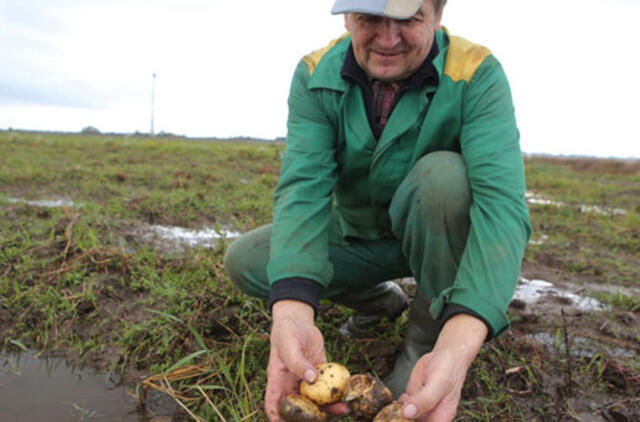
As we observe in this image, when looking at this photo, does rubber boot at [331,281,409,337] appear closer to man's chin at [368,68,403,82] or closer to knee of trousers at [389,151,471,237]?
knee of trousers at [389,151,471,237]

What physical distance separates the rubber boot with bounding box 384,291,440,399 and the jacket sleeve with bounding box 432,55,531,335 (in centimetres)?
46

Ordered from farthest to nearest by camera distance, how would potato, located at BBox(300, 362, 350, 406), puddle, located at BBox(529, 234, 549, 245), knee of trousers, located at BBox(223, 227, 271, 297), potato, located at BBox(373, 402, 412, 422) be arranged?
puddle, located at BBox(529, 234, 549, 245), knee of trousers, located at BBox(223, 227, 271, 297), potato, located at BBox(300, 362, 350, 406), potato, located at BBox(373, 402, 412, 422)

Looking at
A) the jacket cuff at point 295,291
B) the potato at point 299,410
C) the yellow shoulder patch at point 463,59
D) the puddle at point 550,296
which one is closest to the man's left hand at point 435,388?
the potato at point 299,410

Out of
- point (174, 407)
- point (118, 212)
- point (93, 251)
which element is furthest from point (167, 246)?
point (174, 407)

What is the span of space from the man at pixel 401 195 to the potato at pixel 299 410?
6 centimetres

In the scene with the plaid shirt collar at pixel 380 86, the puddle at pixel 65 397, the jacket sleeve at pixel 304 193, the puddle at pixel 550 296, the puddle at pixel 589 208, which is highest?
the plaid shirt collar at pixel 380 86

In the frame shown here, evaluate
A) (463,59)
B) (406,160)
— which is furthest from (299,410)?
(463,59)

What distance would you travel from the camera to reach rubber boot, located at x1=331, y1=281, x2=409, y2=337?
94.7 inches

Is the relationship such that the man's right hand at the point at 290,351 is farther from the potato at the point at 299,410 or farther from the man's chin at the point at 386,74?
the man's chin at the point at 386,74

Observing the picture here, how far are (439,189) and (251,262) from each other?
854mm

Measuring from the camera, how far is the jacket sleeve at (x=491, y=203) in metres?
1.50

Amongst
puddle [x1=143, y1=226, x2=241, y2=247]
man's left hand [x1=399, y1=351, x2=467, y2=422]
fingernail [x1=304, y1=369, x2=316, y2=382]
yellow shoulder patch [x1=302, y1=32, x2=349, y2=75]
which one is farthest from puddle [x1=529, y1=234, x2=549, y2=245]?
fingernail [x1=304, y1=369, x2=316, y2=382]

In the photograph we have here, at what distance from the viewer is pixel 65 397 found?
1970 mm

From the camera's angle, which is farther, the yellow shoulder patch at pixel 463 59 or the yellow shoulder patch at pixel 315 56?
the yellow shoulder patch at pixel 315 56
